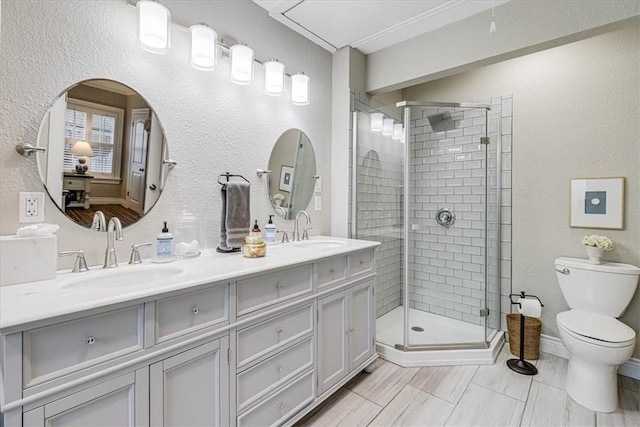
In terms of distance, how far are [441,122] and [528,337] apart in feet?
6.16

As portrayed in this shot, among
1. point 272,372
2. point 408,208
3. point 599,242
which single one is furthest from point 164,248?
point 599,242

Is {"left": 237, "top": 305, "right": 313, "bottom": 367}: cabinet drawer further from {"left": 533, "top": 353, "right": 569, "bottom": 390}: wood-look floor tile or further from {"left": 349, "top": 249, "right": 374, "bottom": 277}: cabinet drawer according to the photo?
{"left": 533, "top": 353, "right": 569, "bottom": 390}: wood-look floor tile

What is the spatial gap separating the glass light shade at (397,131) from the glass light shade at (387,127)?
40 mm

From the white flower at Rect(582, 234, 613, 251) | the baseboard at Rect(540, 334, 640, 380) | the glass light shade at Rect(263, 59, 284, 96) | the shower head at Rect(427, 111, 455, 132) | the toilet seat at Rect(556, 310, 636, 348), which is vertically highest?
the glass light shade at Rect(263, 59, 284, 96)

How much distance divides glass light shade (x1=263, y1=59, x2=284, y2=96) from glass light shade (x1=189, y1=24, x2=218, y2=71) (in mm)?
413

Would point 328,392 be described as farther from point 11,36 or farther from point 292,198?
point 11,36

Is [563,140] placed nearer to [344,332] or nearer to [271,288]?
[344,332]

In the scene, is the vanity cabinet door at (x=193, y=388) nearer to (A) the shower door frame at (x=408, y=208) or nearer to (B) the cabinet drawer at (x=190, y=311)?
(B) the cabinet drawer at (x=190, y=311)

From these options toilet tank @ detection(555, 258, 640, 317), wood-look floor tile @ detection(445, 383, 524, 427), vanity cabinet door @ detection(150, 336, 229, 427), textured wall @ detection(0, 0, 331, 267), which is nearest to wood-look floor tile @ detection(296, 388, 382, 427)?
wood-look floor tile @ detection(445, 383, 524, 427)

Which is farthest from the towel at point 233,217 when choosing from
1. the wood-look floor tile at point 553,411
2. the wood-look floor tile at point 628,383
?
the wood-look floor tile at point 628,383

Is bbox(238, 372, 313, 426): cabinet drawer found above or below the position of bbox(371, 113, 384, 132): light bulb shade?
below

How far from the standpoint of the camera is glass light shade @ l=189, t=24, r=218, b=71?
5.26ft

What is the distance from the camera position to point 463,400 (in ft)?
Answer: 6.10

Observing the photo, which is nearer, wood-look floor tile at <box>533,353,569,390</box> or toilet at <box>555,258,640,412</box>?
toilet at <box>555,258,640,412</box>
